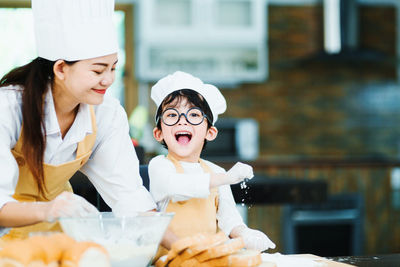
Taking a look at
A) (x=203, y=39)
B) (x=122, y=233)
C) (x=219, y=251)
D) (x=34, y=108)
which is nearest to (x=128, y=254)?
(x=122, y=233)

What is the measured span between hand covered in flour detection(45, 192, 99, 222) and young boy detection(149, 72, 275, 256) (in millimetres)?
272

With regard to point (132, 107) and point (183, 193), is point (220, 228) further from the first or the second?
point (132, 107)

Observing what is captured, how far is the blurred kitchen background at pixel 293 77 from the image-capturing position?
4137 mm

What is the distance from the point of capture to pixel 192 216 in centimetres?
112

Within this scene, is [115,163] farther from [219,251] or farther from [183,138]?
[219,251]

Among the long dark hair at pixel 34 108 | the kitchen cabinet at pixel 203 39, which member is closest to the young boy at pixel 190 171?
the long dark hair at pixel 34 108

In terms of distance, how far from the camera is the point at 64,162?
1.27m

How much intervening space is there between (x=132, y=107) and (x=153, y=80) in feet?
1.08

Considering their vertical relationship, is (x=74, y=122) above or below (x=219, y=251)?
above

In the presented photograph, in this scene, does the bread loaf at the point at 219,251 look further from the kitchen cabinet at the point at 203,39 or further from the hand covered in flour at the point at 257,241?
the kitchen cabinet at the point at 203,39

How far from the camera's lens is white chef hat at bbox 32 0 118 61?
3.56ft

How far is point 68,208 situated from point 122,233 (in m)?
0.09

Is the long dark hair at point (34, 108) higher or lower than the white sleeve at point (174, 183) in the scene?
higher

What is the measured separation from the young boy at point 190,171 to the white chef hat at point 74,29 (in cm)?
17
